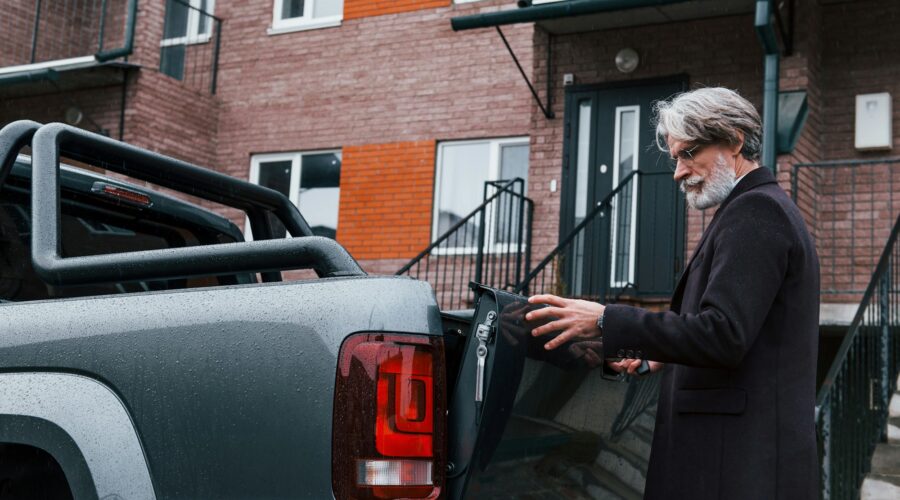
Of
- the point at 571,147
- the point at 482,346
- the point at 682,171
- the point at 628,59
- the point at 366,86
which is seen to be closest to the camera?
the point at 482,346

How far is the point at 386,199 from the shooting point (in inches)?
587

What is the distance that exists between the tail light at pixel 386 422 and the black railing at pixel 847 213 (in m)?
9.21

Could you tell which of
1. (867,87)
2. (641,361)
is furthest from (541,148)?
(641,361)

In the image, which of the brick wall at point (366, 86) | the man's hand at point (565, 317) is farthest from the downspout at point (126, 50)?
the man's hand at point (565, 317)

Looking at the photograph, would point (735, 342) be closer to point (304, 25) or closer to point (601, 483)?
point (601, 483)

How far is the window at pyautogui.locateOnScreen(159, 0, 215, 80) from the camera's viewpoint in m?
17.0

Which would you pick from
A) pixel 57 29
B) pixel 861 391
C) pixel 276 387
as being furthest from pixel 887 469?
pixel 57 29

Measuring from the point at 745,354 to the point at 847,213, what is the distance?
30.4 ft

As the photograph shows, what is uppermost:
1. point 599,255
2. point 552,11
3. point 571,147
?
point 552,11

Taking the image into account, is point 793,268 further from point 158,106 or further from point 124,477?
point 158,106

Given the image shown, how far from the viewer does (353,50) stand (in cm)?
1551

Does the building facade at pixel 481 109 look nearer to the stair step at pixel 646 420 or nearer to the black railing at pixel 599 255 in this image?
the black railing at pixel 599 255

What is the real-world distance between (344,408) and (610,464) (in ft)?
3.54

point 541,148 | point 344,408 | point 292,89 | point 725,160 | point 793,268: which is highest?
point 292,89
